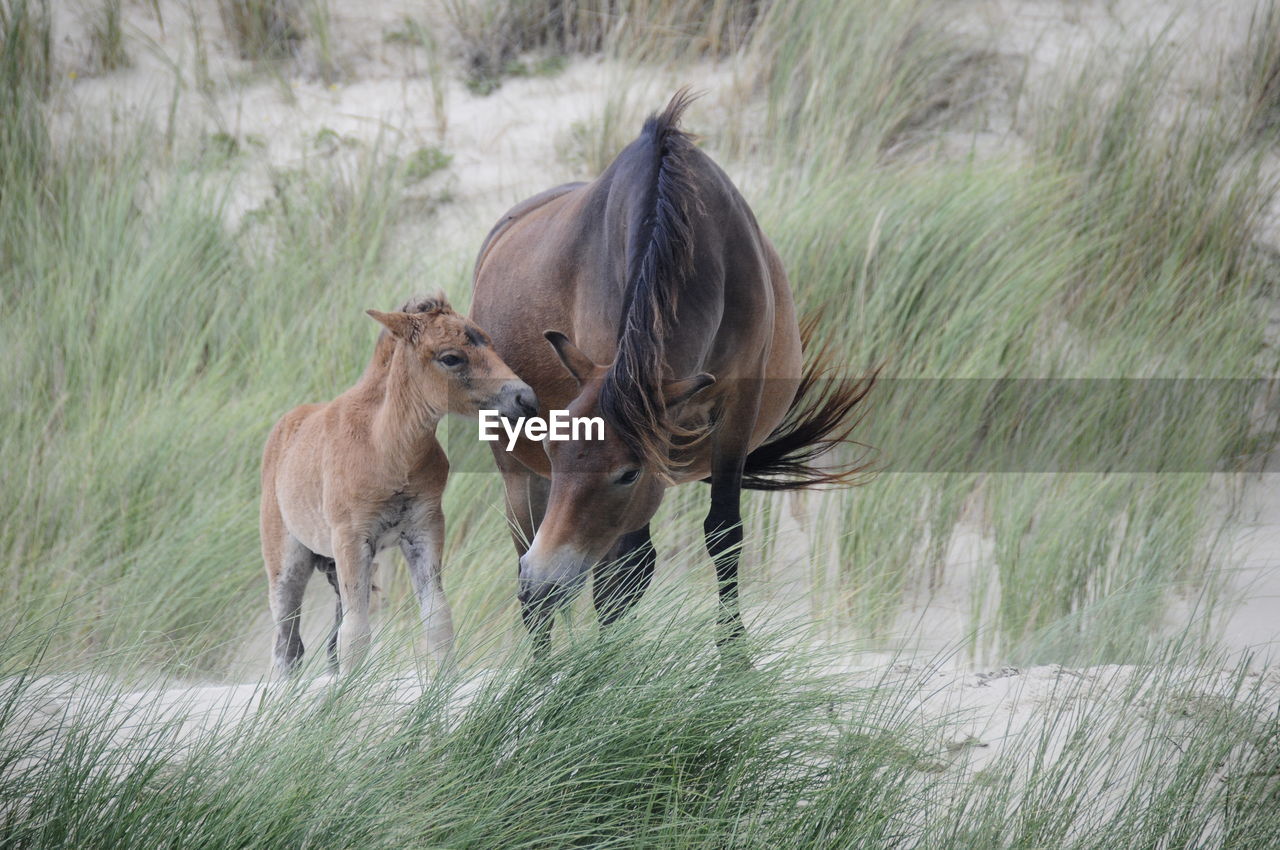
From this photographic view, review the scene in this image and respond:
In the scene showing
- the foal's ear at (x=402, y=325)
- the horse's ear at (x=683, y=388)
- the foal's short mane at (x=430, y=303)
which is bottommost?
the horse's ear at (x=683, y=388)

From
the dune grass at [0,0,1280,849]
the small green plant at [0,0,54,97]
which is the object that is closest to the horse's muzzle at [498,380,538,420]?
the dune grass at [0,0,1280,849]

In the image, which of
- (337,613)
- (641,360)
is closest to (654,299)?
(641,360)

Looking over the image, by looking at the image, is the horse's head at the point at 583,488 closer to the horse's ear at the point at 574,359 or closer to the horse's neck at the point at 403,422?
the horse's ear at the point at 574,359

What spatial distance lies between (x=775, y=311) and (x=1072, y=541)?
Result: 1635 mm

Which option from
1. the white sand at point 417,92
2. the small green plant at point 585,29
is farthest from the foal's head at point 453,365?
the small green plant at point 585,29

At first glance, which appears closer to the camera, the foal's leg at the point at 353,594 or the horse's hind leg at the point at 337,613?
the foal's leg at the point at 353,594

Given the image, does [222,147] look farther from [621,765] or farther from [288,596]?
[621,765]

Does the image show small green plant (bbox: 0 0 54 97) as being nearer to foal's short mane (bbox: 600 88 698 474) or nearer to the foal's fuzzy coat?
the foal's fuzzy coat

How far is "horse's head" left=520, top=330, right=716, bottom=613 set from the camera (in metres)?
1.93

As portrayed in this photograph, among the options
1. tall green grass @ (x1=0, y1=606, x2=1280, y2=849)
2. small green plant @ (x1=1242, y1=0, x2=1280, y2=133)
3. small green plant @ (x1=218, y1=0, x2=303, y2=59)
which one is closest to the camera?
tall green grass @ (x1=0, y1=606, x2=1280, y2=849)

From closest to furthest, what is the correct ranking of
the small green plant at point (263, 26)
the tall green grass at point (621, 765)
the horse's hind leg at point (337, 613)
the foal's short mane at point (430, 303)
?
the tall green grass at point (621, 765)
the foal's short mane at point (430, 303)
the horse's hind leg at point (337, 613)
the small green plant at point (263, 26)

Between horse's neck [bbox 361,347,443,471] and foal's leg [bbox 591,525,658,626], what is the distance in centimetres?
45

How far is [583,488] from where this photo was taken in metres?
1.95

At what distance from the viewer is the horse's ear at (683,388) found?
190cm
